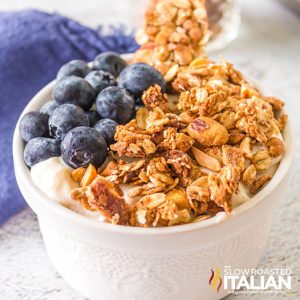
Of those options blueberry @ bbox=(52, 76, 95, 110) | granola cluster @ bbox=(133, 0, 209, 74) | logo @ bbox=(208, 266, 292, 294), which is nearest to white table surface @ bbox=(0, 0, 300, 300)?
logo @ bbox=(208, 266, 292, 294)

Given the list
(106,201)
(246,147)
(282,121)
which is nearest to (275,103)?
(282,121)

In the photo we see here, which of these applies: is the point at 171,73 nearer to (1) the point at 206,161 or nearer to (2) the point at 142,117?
(2) the point at 142,117

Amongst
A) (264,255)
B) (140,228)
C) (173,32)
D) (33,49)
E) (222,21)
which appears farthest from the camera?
(222,21)

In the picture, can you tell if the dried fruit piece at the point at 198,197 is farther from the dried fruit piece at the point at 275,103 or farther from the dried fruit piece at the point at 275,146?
the dried fruit piece at the point at 275,103

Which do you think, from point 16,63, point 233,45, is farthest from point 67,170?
point 233,45

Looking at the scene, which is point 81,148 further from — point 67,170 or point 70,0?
point 70,0

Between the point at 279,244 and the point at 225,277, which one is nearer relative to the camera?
the point at 225,277

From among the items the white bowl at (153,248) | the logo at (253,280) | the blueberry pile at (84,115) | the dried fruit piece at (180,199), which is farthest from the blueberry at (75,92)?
the logo at (253,280)
